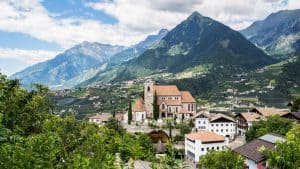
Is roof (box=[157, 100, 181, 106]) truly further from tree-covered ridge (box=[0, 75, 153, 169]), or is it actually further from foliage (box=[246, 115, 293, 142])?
tree-covered ridge (box=[0, 75, 153, 169])

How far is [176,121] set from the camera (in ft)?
433

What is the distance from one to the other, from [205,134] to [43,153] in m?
81.3

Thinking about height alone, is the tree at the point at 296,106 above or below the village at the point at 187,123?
above

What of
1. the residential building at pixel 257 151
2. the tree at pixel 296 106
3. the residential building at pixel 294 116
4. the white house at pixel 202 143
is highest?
the tree at pixel 296 106

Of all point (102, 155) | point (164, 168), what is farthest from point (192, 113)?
point (164, 168)

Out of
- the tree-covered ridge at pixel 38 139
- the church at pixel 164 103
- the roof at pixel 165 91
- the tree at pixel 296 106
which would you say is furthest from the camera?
the roof at pixel 165 91

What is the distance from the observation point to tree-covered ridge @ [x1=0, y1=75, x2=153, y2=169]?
17484 millimetres

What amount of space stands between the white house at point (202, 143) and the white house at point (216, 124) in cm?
2125

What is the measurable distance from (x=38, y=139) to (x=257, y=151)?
4724 centimetres

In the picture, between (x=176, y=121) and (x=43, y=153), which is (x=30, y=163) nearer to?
(x=43, y=153)

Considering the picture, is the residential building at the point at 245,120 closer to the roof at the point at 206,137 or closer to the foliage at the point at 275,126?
the roof at the point at 206,137

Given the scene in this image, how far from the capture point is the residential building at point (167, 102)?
13712cm

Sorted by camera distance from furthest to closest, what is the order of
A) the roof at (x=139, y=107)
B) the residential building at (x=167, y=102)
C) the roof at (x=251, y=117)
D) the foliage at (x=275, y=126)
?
the residential building at (x=167, y=102), the roof at (x=139, y=107), the roof at (x=251, y=117), the foliage at (x=275, y=126)

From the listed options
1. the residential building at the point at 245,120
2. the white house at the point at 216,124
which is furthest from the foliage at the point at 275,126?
the white house at the point at 216,124
